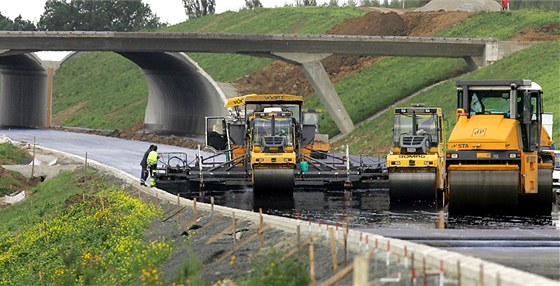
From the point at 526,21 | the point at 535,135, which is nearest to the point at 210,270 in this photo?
the point at 535,135

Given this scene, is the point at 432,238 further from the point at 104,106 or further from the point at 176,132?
the point at 104,106

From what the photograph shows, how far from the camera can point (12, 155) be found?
67.6 m

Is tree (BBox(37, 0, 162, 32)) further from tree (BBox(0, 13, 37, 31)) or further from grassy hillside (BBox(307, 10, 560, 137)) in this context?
grassy hillside (BBox(307, 10, 560, 137))

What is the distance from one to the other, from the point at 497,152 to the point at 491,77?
44.4 m

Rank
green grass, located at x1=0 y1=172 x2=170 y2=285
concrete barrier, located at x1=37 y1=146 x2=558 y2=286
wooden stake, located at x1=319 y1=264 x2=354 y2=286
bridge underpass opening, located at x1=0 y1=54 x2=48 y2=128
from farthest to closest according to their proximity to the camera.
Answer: bridge underpass opening, located at x1=0 y1=54 x2=48 y2=128
green grass, located at x1=0 y1=172 x2=170 y2=285
wooden stake, located at x1=319 y1=264 x2=354 y2=286
concrete barrier, located at x1=37 y1=146 x2=558 y2=286

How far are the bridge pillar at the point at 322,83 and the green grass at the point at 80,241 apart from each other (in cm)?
2845

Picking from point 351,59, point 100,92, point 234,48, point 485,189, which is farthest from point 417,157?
point 100,92

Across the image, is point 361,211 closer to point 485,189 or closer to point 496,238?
point 485,189

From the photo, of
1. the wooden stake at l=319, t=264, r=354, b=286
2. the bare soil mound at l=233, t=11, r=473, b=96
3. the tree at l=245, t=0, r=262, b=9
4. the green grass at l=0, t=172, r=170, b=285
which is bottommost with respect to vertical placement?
the green grass at l=0, t=172, r=170, b=285

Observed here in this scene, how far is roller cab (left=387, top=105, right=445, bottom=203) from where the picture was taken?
36.4 meters

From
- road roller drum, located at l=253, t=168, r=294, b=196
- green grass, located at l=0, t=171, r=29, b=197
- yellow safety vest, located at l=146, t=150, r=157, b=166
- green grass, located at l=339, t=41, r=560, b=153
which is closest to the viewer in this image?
road roller drum, located at l=253, t=168, r=294, b=196

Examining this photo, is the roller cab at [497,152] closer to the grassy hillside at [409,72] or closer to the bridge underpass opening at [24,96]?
the grassy hillside at [409,72]

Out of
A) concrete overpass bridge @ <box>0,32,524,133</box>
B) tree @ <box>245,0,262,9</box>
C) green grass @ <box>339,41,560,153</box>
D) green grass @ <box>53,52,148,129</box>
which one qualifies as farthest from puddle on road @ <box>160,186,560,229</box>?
tree @ <box>245,0,262,9</box>

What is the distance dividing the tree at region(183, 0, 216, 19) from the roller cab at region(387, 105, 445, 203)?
453ft
